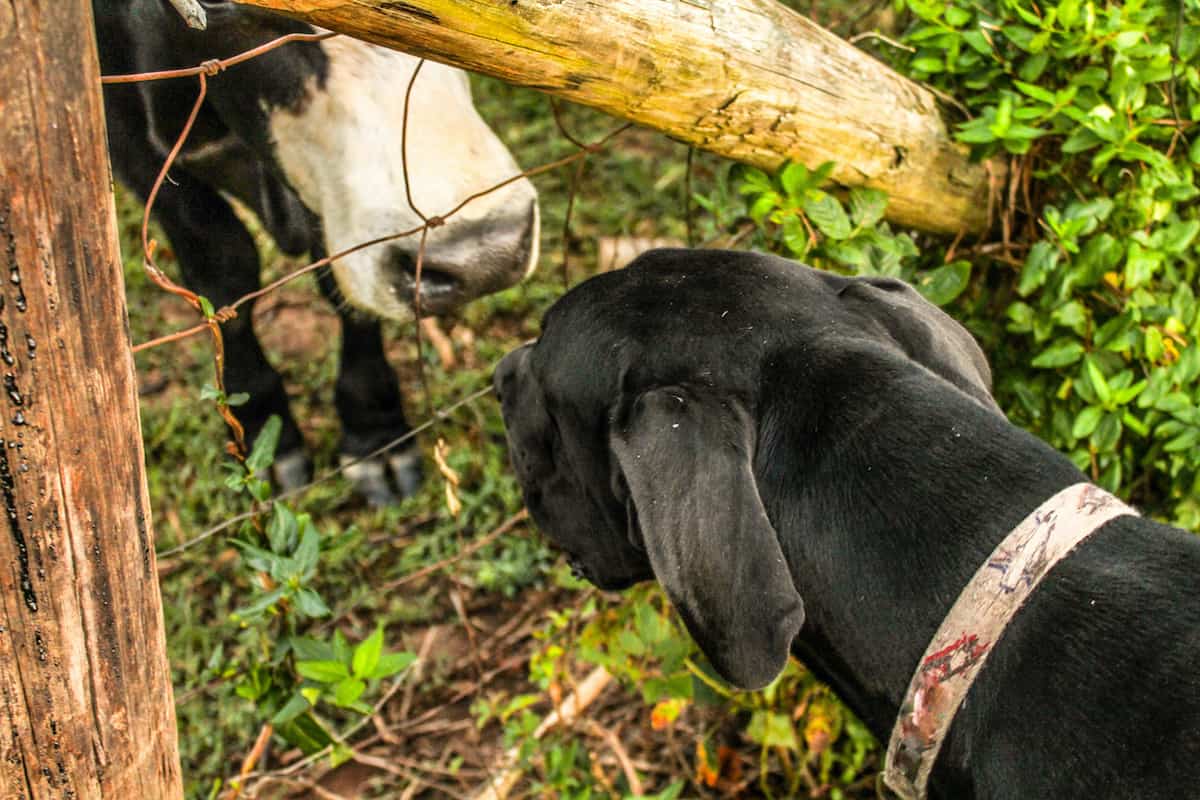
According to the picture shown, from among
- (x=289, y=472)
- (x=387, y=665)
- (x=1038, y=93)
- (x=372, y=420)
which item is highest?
(x=1038, y=93)

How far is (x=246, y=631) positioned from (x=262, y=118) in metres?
1.54

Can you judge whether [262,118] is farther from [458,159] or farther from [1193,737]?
[1193,737]

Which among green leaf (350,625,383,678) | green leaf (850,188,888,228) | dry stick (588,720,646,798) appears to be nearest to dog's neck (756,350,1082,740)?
green leaf (850,188,888,228)

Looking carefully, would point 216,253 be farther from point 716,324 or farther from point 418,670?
point 716,324

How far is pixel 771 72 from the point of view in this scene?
7.82ft

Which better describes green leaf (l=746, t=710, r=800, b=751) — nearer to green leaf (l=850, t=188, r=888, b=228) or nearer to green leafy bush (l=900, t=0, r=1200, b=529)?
green leafy bush (l=900, t=0, r=1200, b=529)

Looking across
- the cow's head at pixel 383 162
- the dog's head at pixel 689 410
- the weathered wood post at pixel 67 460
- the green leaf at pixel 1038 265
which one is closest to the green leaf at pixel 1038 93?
the green leaf at pixel 1038 265

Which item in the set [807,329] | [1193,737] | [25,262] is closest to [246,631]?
[807,329]

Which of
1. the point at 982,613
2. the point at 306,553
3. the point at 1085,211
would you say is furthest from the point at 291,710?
the point at 1085,211

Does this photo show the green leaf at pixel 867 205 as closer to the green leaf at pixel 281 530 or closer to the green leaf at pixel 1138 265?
the green leaf at pixel 1138 265

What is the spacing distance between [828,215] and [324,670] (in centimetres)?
143

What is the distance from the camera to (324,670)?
2.33 metres

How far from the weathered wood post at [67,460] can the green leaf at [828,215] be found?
1.58m

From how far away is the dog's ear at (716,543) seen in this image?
5.56 feet
